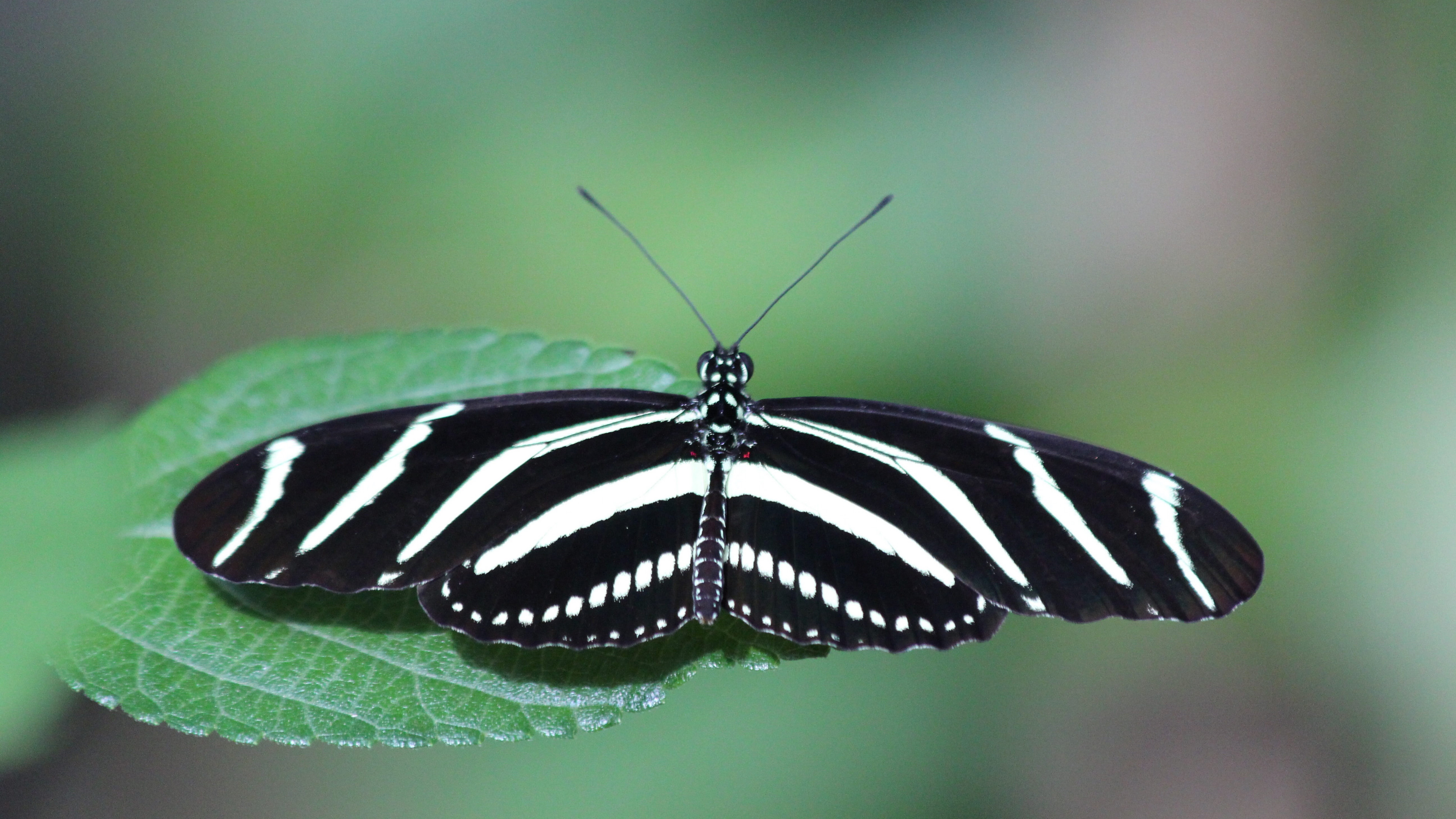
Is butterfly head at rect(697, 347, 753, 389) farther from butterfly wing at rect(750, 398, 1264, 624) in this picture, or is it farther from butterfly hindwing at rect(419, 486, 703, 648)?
butterfly hindwing at rect(419, 486, 703, 648)

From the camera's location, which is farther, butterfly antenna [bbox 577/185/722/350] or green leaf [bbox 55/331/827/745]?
butterfly antenna [bbox 577/185/722/350]

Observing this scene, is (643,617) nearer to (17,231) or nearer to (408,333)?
(408,333)

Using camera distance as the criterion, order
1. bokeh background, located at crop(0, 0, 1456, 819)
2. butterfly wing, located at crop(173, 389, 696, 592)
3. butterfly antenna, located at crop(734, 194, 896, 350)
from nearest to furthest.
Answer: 1. butterfly wing, located at crop(173, 389, 696, 592)
2. butterfly antenna, located at crop(734, 194, 896, 350)
3. bokeh background, located at crop(0, 0, 1456, 819)

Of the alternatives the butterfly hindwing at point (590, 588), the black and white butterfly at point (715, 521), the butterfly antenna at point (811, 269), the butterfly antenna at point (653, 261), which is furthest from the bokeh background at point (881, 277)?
the butterfly hindwing at point (590, 588)

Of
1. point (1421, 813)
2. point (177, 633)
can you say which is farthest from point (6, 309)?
point (1421, 813)

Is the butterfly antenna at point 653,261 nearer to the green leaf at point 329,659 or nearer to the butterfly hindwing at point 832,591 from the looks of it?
the green leaf at point 329,659

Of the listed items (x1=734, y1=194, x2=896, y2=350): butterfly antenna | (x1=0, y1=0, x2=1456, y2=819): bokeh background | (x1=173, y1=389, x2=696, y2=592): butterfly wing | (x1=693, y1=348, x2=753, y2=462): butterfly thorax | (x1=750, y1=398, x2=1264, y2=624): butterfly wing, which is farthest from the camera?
(x1=0, y1=0, x2=1456, y2=819): bokeh background

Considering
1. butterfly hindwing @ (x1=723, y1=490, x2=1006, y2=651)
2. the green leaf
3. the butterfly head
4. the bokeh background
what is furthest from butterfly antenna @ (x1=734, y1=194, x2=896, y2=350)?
the bokeh background
